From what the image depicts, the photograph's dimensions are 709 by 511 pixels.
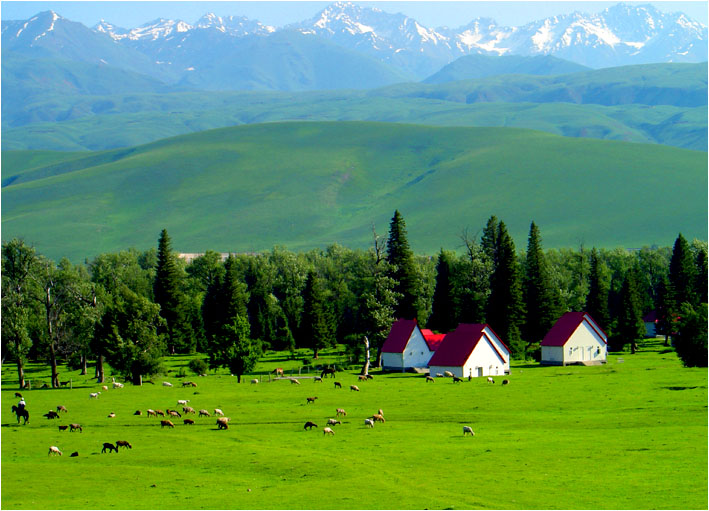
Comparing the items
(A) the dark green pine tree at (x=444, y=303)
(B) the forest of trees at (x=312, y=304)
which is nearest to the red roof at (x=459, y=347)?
(B) the forest of trees at (x=312, y=304)

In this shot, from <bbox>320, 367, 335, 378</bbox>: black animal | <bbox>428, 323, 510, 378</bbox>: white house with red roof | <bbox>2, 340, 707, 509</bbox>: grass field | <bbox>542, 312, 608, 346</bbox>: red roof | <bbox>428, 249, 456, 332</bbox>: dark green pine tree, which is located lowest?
<bbox>2, 340, 707, 509</bbox>: grass field

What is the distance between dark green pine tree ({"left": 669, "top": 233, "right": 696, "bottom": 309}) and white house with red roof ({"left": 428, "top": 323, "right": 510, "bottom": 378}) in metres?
37.1

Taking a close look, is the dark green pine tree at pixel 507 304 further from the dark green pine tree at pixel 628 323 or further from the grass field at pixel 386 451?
the grass field at pixel 386 451

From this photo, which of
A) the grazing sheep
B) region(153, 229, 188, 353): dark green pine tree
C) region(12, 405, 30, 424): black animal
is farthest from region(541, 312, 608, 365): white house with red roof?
the grazing sheep

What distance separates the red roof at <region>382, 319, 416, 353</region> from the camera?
93.8 metres

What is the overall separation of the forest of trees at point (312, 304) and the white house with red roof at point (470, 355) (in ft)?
36.6

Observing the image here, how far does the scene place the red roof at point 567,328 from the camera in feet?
312

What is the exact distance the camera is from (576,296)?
133 m

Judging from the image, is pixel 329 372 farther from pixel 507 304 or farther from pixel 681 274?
pixel 681 274

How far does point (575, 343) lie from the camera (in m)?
95.4

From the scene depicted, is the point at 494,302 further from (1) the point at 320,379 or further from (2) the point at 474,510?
(2) the point at 474,510

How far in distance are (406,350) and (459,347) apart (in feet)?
26.2

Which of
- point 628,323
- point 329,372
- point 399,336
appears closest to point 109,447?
point 329,372

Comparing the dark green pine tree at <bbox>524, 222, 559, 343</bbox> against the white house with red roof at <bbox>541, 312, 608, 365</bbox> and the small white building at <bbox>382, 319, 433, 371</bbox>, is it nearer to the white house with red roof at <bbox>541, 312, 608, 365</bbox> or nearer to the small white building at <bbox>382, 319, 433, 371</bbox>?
the white house with red roof at <bbox>541, 312, 608, 365</bbox>
